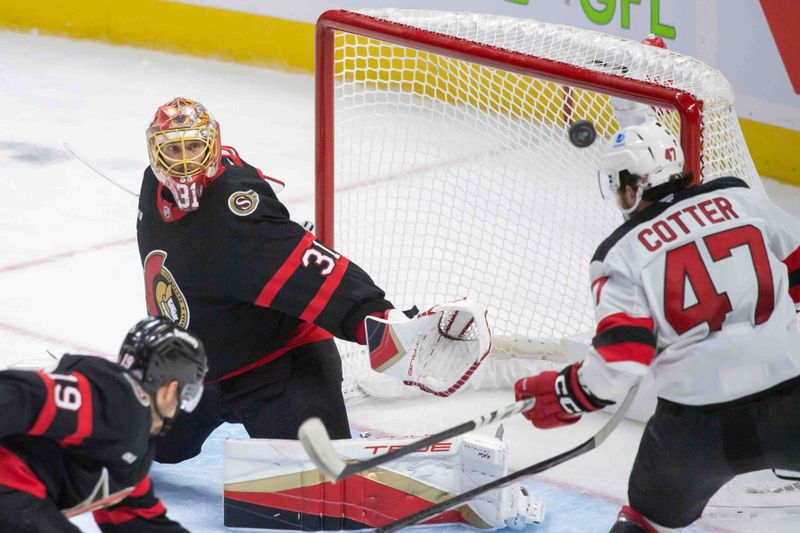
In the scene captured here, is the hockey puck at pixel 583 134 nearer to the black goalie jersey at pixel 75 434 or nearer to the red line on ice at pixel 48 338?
the black goalie jersey at pixel 75 434

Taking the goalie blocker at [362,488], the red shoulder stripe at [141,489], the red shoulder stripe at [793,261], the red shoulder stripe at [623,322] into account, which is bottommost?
the goalie blocker at [362,488]

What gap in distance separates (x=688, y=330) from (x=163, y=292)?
4.16ft

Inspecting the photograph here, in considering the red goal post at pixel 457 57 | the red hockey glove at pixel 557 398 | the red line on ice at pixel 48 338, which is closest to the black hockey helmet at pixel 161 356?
the red hockey glove at pixel 557 398

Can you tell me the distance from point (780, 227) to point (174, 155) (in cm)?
131

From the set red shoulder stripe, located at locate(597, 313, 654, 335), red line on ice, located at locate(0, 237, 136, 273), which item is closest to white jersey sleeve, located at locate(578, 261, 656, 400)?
red shoulder stripe, located at locate(597, 313, 654, 335)

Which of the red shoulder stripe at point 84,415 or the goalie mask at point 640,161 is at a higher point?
the goalie mask at point 640,161

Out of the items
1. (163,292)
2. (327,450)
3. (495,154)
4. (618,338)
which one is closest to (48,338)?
(163,292)

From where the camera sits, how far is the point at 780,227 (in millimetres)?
2689

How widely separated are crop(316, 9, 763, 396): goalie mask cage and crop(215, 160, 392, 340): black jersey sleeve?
0.66 metres

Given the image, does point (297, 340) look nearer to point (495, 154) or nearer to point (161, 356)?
point (161, 356)

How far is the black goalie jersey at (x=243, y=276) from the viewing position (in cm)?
314

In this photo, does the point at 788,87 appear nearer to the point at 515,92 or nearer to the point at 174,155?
the point at 515,92

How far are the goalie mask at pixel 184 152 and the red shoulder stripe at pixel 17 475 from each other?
3.32 ft

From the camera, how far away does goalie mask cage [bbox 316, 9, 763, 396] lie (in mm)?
3305
